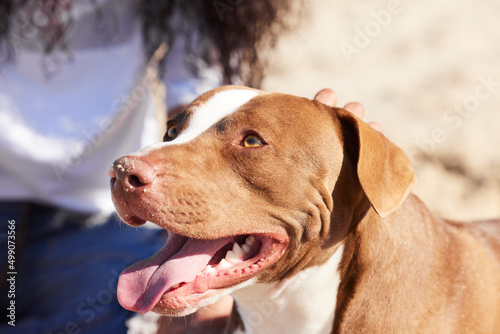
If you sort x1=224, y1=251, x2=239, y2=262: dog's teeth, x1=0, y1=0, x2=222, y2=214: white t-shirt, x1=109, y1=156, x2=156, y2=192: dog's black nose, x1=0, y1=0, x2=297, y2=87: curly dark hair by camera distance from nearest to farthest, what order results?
1. x1=109, y1=156, x2=156, y2=192: dog's black nose
2. x1=224, y1=251, x2=239, y2=262: dog's teeth
3. x1=0, y1=0, x2=222, y2=214: white t-shirt
4. x1=0, y1=0, x2=297, y2=87: curly dark hair

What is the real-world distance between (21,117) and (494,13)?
809cm

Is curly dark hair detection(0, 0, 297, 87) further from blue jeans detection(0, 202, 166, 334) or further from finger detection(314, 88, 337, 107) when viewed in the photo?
finger detection(314, 88, 337, 107)

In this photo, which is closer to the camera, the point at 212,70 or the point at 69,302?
the point at 69,302

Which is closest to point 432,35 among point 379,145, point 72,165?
point 72,165

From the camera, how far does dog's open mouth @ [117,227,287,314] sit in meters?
2.18

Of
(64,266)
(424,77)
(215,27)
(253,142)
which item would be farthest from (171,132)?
(424,77)

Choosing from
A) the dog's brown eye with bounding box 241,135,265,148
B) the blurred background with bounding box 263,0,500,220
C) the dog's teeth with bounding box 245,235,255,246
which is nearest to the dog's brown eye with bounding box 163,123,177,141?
the dog's brown eye with bounding box 241,135,265,148

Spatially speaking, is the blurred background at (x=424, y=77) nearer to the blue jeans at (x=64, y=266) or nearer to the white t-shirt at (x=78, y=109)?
the white t-shirt at (x=78, y=109)

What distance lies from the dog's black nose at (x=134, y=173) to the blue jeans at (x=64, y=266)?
1237 millimetres

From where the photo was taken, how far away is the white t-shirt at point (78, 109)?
12.0 ft

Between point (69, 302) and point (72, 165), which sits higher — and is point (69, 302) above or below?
below

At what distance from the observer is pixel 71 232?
3.65m

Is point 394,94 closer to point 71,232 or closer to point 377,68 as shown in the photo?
point 377,68

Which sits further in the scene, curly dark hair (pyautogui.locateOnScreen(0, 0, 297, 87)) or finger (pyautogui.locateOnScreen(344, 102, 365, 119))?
curly dark hair (pyautogui.locateOnScreen(0, 0, 297, 87))
